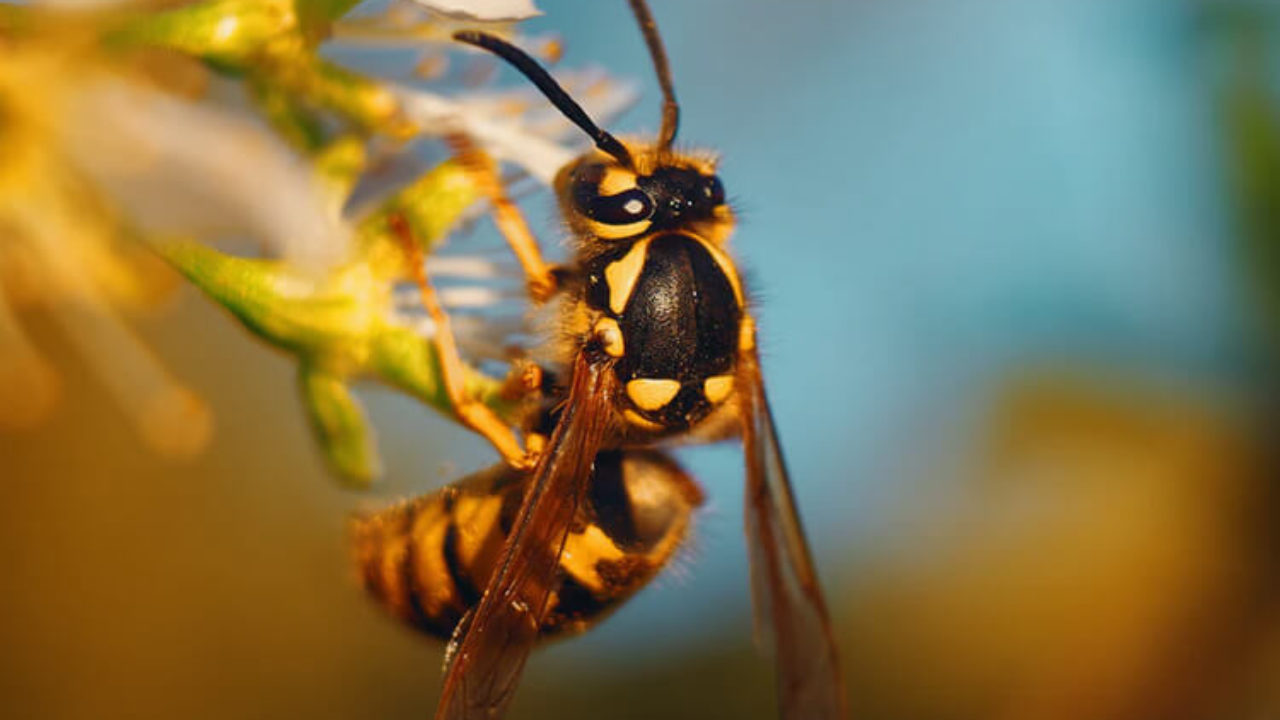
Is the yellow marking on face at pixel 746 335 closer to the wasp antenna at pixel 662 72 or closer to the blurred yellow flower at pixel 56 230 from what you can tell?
the wasp antenna at pixel 662 72

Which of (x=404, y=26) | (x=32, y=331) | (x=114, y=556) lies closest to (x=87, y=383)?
(x=114, y=556)

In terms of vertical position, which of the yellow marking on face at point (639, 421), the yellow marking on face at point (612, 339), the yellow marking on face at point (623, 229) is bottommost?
the yellow marking on face at point (639, 421)

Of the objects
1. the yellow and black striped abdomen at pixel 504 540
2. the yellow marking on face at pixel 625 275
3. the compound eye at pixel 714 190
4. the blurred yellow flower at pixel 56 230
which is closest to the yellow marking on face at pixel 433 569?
the yellow and black striped abdomen at pixel 504 540

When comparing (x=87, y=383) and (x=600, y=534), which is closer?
(x=600, y=534)

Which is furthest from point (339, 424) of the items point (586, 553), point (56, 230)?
point (56, 230)

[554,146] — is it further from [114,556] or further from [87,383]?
[114,556]

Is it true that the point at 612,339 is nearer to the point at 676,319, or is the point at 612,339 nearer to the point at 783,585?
the point at 676,319
